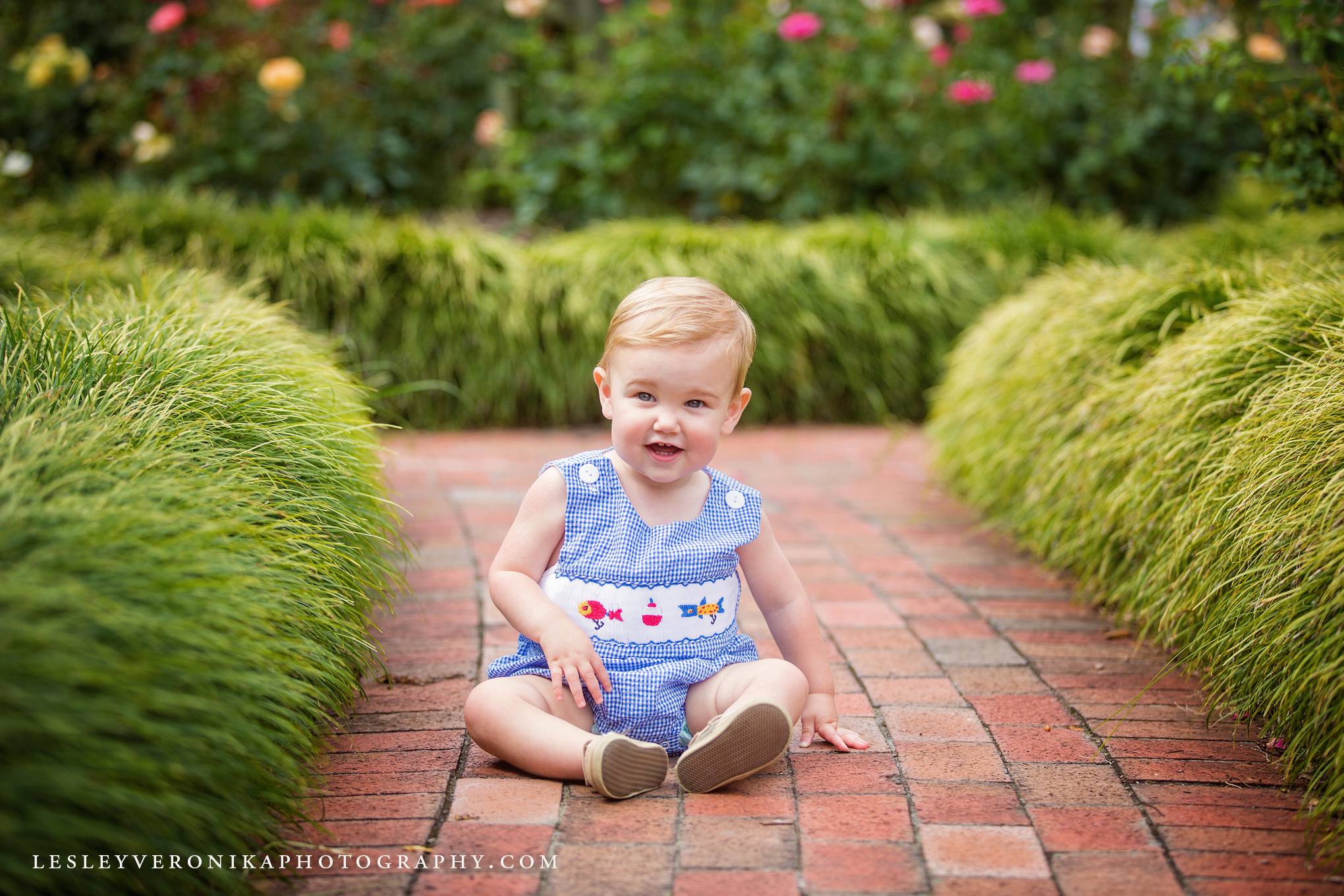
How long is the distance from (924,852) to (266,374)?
1.87 metres

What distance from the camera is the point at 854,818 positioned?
1.99 meters

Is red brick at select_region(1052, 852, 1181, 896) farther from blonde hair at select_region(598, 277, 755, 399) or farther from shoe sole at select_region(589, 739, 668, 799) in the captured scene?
blonde hair at select_region(598, 277, 755, 399)

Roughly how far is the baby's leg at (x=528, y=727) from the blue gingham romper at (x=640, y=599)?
0.21ft

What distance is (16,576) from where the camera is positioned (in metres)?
1.52

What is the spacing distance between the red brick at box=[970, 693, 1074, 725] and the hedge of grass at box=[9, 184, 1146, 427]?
3.32 metres

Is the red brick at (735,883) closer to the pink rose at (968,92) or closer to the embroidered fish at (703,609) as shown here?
the embroidered fish at (703,609)

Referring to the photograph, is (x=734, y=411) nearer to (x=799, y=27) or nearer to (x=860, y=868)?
(x=860, y=868)

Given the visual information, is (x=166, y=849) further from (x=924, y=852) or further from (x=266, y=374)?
(x=266, y=374)

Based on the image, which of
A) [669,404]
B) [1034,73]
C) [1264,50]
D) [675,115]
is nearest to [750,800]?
[669,404]

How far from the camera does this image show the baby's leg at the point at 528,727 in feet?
6.80

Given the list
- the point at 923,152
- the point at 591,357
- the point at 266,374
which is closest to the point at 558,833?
the point at 266,374

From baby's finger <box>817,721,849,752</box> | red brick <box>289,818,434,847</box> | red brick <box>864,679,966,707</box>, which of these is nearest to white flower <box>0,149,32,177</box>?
red brick <box>289,818,434,847</box>

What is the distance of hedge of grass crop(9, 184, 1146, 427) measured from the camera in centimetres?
542

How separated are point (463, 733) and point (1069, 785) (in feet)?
3.74
